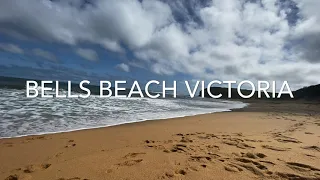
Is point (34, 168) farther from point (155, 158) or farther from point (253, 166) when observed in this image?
point (253, 166)

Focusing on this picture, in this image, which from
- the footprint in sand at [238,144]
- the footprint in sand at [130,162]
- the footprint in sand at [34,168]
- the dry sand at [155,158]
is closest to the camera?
the dry sand at [155,158]

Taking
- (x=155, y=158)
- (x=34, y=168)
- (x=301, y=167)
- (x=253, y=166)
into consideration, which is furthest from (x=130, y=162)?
(x=301, y=167)

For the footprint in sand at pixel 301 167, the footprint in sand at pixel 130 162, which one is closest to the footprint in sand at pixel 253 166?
the footprint in sand at pixel 301 167

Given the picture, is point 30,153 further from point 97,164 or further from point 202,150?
point 202,150

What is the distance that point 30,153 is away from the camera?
13.6ft

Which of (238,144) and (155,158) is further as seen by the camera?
(238,144)

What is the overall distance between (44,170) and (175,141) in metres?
2.82

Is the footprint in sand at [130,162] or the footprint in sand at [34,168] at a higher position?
the footprint in sand at [130,162]

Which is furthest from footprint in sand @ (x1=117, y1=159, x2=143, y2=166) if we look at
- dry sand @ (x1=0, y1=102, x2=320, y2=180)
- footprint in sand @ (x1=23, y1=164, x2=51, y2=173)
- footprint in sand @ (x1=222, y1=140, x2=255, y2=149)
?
footprint in sand @ (x1=222, y1=140, x2=255, y2=149)

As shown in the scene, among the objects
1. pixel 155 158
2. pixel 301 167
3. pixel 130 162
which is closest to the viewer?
pixel 301 167

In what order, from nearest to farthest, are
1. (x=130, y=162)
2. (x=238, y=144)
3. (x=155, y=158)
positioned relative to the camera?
1. (x=130, y=162)
2. (x=155, y=158)
3. (x=238, y=144)

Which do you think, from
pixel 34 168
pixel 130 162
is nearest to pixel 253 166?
pixel 130 162

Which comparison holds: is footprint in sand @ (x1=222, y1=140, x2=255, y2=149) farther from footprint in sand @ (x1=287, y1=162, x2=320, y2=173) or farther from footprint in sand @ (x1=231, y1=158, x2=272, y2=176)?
footprint in sand @ (x1=287, y1=162, x2=320, y2=173)

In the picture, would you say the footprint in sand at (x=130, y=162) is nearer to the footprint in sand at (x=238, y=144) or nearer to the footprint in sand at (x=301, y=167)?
the footprint in sand at (x=238, y=144)
